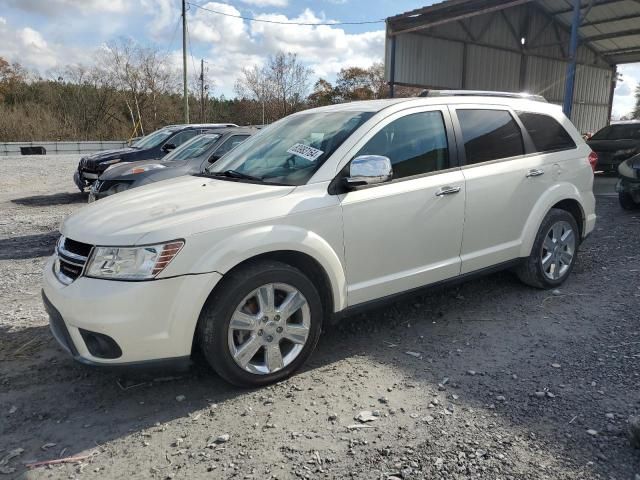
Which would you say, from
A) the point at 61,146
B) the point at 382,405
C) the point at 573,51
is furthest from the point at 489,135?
the point at 61,146

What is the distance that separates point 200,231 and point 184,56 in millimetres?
28230

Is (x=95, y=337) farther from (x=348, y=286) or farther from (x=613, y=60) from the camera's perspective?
(x=613, y=60)

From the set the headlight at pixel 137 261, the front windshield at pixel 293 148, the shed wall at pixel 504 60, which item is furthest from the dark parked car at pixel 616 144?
the headlight at pixel 137 261

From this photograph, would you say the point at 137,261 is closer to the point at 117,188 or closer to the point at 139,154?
the point at 117,188

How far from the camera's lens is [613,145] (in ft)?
42.8

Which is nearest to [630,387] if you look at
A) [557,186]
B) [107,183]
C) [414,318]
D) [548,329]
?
[548,329]

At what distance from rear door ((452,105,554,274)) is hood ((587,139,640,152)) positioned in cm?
995

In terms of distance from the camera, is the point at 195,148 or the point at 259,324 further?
the point at 195,148

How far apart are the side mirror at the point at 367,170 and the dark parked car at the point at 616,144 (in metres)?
11.8

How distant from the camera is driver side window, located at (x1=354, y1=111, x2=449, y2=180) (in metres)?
3.69

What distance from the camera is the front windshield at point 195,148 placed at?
8492mm

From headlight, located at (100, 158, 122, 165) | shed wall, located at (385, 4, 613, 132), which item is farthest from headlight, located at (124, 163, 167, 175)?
shed wall, located at (385, 4, 613, 132)

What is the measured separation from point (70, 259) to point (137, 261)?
1.86ft

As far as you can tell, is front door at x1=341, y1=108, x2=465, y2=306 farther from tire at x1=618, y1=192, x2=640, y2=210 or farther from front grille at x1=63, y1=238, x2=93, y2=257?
tire at x1=618, y1=192, x2=640, y2=210
